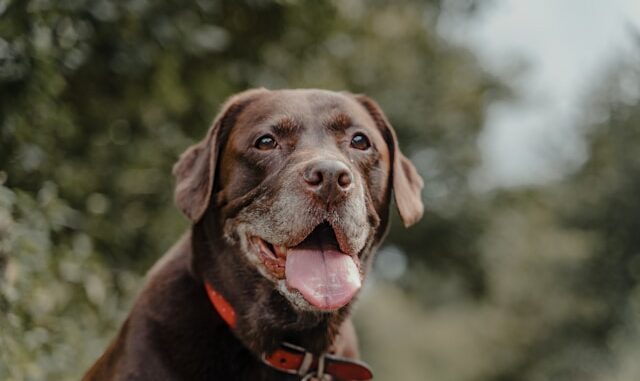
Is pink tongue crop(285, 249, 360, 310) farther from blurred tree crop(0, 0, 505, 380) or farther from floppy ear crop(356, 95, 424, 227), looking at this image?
blurred tree crop(0, 0, 505, 380)

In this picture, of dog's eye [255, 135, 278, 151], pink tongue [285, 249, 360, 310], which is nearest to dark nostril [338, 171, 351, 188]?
pink tongue [285, 249, 360, 310]

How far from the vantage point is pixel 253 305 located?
3.98m

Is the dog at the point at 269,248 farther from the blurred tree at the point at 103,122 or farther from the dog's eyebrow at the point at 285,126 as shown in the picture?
the blurred tree at the point at 103,122

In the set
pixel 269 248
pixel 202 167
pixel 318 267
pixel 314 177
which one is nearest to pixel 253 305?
pixel 269 248

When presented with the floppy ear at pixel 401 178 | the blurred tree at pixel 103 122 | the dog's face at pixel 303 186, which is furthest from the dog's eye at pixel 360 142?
the blurred tree at pixel 103 122

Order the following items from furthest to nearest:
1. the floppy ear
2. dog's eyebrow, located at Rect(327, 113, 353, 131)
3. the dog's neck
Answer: the floppy ear
dog's eyebrow, located at Rect(327, 113, 353, 131)
the dog's neck

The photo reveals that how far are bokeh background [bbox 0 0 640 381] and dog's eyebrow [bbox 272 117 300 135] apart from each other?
893mm

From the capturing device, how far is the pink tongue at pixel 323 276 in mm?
3535

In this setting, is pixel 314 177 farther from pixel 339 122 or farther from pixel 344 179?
pixel 339 122

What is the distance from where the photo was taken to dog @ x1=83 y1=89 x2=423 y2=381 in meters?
3.61

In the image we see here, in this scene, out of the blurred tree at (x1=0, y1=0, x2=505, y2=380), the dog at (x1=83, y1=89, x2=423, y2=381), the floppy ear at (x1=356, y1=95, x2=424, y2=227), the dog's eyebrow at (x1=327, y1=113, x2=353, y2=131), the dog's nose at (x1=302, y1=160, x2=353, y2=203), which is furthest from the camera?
the blurred tree at (x1=0, y1=0, x2=505, y2=380)

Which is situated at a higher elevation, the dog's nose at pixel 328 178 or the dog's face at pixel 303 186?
the dog's nose at pixel 328 178

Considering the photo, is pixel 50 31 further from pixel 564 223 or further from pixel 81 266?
pixel 564 223

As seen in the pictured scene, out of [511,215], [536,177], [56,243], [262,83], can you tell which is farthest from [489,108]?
[56,243]
